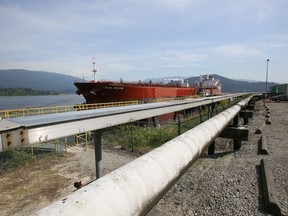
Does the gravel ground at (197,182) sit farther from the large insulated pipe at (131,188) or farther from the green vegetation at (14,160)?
the large insulated pipe at (131,188)

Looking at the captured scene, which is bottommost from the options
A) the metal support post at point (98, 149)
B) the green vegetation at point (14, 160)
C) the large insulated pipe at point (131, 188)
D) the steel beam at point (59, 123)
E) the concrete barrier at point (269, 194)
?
the green vegetation at point (14, 160)

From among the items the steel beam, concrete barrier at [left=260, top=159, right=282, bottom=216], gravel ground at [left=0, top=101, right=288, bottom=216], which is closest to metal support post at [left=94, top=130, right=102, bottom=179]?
the steel beam

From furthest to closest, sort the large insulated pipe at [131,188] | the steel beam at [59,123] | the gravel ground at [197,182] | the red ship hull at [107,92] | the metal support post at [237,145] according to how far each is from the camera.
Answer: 1. the red ship hull at [107,92]
2. the metal support post at [237,145]
3. the gravel ground at [197,182]
4. the steel beam at [59,123]
5. the large insulated pipe at [131,188]

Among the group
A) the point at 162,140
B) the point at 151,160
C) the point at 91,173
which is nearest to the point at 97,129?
the point at 151,160

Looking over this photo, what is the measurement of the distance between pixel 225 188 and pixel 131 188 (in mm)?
5110

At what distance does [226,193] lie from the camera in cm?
618

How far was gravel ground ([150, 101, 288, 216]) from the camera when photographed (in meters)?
5.52

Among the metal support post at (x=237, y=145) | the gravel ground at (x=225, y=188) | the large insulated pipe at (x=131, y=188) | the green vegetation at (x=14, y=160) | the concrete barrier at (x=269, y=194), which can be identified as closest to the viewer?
the large insulated pipe at (x=131, y=188)

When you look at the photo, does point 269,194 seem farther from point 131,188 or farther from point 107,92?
point 107,92

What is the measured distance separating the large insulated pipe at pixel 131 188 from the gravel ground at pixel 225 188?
271 cm

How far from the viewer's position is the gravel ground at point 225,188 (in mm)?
5516

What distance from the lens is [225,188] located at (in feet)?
21.2

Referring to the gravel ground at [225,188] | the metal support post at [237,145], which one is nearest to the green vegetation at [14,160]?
the gravel ground at [225,188]

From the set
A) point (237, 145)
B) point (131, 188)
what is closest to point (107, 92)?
point (237, 145)
